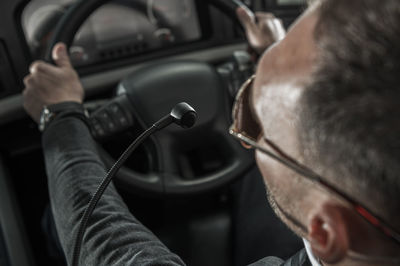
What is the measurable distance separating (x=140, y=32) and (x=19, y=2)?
356 millimetres

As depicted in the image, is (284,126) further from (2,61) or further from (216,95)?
(2,61)

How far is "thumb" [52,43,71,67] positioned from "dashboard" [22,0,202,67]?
26cm

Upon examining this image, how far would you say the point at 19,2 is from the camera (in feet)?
3.39

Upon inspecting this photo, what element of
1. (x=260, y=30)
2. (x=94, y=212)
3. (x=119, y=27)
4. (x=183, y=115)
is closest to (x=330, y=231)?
(x=183, y=115)

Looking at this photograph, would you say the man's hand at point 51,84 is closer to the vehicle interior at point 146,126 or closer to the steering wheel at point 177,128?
the vehicle interior at point 146,126

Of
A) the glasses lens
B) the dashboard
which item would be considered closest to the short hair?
the glasses lens

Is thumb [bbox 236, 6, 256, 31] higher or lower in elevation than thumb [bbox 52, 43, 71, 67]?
lower

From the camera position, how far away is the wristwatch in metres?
0.84

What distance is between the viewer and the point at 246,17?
1.11m

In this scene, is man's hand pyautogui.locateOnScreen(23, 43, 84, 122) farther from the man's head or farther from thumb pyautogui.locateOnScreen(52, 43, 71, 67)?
the man's head

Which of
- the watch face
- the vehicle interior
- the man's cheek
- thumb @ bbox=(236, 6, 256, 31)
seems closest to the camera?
the man's cheek

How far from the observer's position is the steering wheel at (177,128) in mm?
997

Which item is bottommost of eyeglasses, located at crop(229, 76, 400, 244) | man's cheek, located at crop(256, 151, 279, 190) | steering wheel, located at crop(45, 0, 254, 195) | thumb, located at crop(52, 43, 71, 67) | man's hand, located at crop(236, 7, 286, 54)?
steering wheel, located at crop(45, 0, 254, 195)

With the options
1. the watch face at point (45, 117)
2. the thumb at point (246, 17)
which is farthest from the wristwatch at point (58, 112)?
the thumb at point (246, 17)
